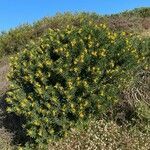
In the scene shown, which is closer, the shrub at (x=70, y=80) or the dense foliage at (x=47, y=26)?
the shrub at (x=70, y=80)

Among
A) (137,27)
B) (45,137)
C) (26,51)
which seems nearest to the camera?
(45,137)

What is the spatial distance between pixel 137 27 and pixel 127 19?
80cm

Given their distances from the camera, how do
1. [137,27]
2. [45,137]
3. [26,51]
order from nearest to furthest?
[45,137], [26,51], [137,27]

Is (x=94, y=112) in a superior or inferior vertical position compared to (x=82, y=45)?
inferior

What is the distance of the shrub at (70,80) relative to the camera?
9141mm

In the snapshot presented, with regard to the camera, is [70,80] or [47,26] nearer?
[70,80]

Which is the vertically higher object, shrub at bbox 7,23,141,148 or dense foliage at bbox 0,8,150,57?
dense foliage at bbox 0,8,150,57

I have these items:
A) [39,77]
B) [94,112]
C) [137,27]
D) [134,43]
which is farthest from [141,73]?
[137,27]

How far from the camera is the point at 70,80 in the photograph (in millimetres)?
9086

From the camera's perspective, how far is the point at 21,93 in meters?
9.46

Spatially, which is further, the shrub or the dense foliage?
the dense foliage

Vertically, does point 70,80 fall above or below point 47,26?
below

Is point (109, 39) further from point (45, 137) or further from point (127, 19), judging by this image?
point (127, 19)

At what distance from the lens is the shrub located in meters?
9.14
